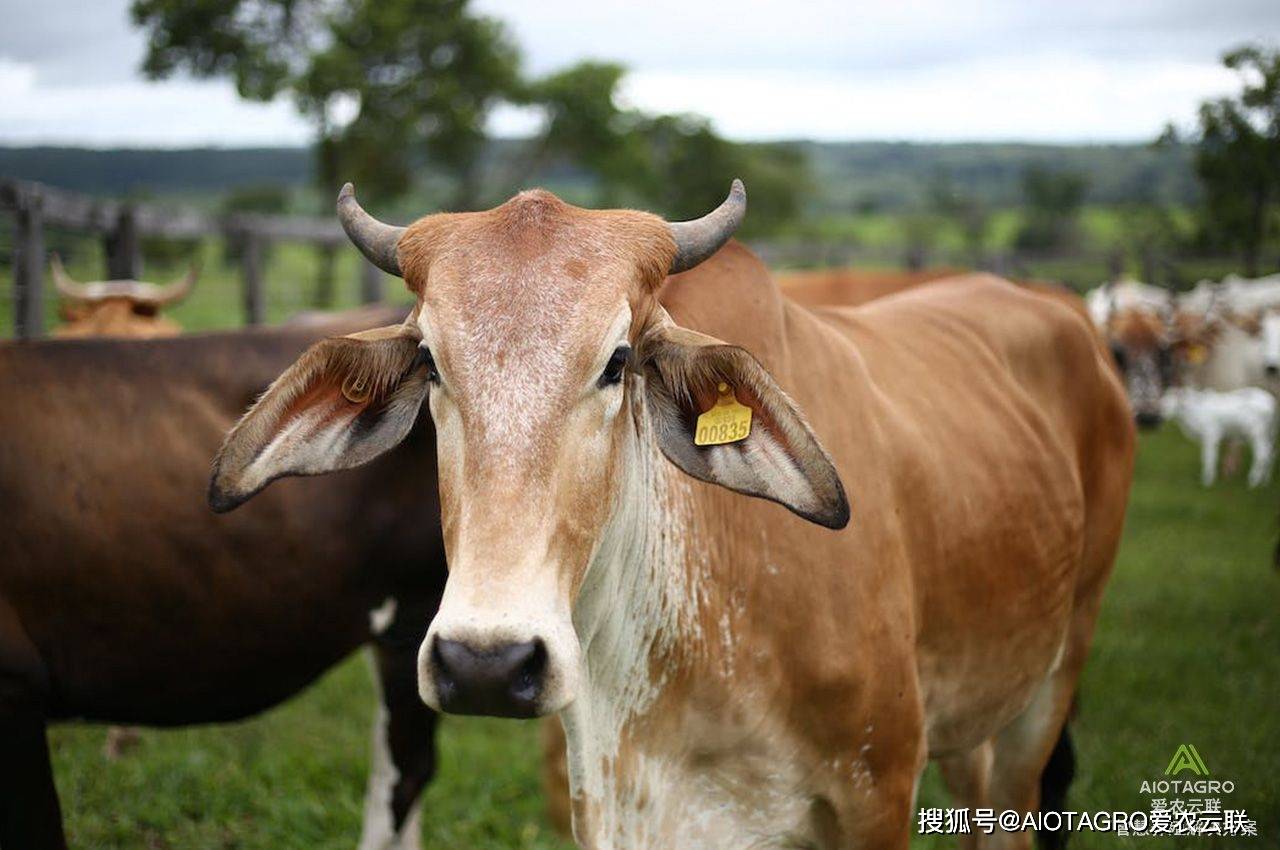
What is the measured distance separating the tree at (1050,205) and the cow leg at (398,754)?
151 feet

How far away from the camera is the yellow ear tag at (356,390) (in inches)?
101

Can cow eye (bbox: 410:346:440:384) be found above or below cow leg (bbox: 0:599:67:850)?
above

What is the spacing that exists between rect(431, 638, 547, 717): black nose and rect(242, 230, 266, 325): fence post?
9.71m

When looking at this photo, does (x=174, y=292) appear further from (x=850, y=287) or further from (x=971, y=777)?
(x=971, y=777)

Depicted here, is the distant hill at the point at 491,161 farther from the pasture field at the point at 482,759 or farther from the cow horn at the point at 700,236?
the cow horn at the point at 700,236

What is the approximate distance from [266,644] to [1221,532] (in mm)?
8728

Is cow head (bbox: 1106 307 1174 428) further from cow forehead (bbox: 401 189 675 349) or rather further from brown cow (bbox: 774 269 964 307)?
cow forehead (bbox: 401 189 675 349)

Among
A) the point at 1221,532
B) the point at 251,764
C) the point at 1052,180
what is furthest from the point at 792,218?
the point at 251,764

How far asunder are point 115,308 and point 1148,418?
9592 mm

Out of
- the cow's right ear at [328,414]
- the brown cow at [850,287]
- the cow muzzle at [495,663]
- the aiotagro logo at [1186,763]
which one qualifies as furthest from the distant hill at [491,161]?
the cow muzzle at [495,663]

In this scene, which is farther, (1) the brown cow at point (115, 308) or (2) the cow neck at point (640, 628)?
(1) the brown cow at point (115, 308)

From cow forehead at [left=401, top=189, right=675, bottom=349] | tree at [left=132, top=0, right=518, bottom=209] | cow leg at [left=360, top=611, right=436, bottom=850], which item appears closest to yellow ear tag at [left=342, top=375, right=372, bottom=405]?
cow forehead at [left=401, top=189, right=675, bottom=349]

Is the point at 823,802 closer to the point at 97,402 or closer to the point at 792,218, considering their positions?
the point at 97,402

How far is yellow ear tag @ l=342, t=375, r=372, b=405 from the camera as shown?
256cm
